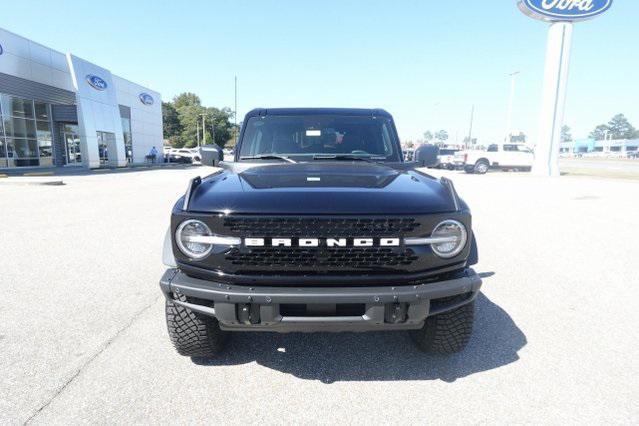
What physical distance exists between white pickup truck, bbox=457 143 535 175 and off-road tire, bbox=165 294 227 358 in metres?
27.7

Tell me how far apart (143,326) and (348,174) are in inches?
83.1

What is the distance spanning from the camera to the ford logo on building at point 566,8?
70.0 ft

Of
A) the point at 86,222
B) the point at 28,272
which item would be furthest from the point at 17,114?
the point at 28,272

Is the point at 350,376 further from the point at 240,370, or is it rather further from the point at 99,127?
the point at 99,127

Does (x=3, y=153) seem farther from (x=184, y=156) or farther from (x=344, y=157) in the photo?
(x=344, y=157)

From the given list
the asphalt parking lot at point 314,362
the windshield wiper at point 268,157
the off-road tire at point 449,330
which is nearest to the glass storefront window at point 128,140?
the asphalt parking lot at point 314,362

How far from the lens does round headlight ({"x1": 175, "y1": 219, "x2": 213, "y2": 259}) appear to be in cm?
227

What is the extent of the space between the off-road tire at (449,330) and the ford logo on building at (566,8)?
25.3 meters

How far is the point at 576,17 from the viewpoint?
21.8m

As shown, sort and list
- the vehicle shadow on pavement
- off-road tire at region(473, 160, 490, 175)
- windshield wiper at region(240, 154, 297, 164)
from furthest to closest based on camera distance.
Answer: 1. off-road tire at region(473, 160, 490, 175)
2. windshield wiper at region(240, 154, 297, 164)
3. the vehicle shadow on pavement

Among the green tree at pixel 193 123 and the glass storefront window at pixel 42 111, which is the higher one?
the green tree at pixel 193 123

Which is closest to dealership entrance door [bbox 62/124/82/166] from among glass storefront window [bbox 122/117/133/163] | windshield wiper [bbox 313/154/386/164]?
glass storefront window [bbox 122/117/133/163]

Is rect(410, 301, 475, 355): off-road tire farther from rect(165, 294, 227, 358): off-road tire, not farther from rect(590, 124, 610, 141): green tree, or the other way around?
rect(590, 124, 610, 141): green tree

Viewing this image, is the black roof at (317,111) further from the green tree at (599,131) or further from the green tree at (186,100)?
the green tree at (599,131)
